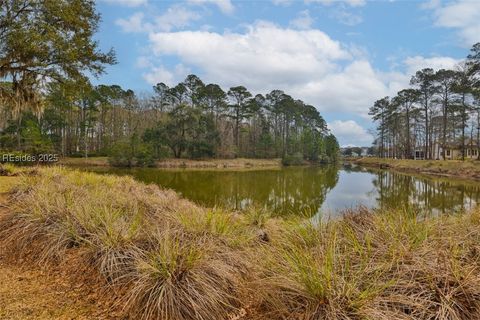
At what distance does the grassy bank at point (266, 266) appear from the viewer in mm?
2369

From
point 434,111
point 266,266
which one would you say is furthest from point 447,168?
point 266,266

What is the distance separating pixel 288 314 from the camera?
2471 mm

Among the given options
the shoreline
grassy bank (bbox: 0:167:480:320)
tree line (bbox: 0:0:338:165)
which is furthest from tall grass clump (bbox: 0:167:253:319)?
the shoreline

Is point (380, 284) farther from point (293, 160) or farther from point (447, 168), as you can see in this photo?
point (293, 160)

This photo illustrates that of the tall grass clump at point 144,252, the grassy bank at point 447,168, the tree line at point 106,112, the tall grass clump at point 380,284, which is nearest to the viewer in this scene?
the tall grass clump at point 380,284

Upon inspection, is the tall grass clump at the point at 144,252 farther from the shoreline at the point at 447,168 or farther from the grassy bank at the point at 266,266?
the shoreline at the point at 447,168

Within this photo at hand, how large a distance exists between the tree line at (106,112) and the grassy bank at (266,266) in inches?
320

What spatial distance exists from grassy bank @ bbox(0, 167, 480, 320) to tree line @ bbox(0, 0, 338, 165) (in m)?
8.14

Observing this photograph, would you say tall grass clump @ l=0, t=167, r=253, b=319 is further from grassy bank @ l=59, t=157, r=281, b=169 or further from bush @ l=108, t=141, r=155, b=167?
grassy bank @ l=59, t=157, r=281, b=169

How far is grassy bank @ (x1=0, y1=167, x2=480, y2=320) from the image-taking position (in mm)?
2369

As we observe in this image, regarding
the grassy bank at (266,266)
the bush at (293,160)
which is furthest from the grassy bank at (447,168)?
the grassy bank at (266,266)

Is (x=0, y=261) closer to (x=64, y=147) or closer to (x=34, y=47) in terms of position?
(x=34, y=47)

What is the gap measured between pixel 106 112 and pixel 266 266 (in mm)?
48844

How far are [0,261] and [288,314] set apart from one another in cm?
376
